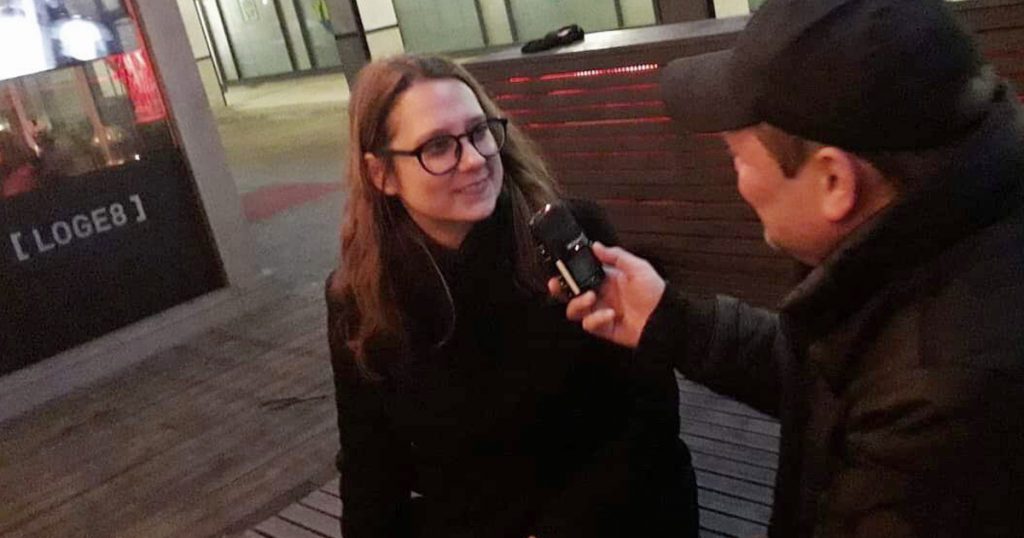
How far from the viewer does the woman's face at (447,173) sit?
84.2 inches

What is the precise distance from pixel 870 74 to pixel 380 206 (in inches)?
51.6

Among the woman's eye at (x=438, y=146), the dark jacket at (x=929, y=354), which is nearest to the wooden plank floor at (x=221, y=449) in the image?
the woman's eye at (x=438, y=146)

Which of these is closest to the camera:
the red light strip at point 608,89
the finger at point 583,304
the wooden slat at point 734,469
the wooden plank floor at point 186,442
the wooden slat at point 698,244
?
the finger at point 583,304

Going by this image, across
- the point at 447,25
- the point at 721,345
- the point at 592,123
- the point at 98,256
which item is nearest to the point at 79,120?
the point at 98,256

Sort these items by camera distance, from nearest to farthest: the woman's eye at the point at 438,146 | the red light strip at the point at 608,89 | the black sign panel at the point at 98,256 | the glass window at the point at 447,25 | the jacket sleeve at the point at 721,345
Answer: the jacket sleeve at the point at 721,345
the woman's eye at the point at 438,146
the red light strip at the point at 608,89
the black sign panel at the point at 98,256
the glass window at the point at 447,25

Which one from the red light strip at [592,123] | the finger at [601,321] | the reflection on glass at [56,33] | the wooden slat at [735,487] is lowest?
the wooden slat at [735,487]

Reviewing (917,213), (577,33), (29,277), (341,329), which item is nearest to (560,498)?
(341,329)

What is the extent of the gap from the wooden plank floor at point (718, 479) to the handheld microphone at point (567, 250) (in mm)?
1472

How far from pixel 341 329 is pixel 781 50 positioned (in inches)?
54.1

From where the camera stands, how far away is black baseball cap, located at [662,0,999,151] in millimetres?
1115

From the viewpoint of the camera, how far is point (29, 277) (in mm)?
5449

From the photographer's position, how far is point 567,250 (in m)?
1.79

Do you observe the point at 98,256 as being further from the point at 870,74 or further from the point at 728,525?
the point at 870,74

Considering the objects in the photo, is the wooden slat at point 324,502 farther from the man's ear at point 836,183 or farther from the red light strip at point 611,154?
the man's ear at point 836,183
